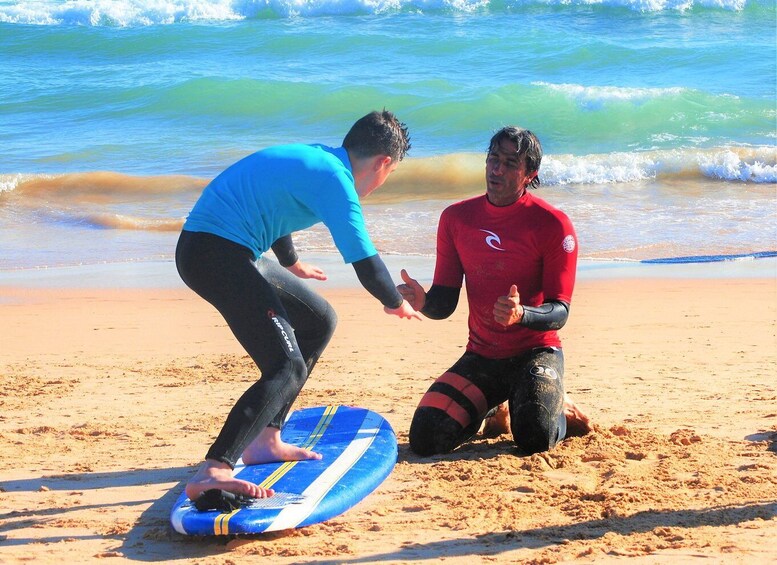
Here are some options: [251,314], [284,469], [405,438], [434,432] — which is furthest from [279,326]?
[405,438]

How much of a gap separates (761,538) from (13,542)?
2.70 meters

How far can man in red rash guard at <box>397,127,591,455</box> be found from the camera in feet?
16.1

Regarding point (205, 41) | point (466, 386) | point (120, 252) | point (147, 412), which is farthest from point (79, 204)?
point (205, 41)

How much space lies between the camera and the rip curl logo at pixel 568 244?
4.93m

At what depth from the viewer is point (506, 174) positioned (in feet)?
16.4

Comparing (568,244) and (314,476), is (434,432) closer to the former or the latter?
(314,476)

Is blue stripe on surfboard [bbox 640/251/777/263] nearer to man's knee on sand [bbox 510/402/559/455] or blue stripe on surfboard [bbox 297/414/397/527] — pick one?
man's knee on sand [bbox 510/402/559/455]

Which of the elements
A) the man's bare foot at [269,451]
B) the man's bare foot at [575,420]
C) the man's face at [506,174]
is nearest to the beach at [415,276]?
the man's bare foot at [575,420]

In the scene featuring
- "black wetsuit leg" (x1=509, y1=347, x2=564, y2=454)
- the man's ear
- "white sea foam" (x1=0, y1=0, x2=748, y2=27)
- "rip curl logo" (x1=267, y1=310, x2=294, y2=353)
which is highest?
"white sea foam" (x1=0, y1=0, x2=748, y2=27)

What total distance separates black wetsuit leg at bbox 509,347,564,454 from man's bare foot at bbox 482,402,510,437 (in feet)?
0.82

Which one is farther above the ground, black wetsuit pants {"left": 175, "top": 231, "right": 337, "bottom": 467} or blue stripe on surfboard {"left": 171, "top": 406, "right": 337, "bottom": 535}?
black wetsuit pants {"left": 175, "top": 231, "right": 337, "bottom": 467}

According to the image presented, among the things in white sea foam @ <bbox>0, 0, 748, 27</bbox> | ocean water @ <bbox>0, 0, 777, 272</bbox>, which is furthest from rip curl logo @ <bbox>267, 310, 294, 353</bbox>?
white sea foam @ <bbox>0, 0, 748, 27</bbox>

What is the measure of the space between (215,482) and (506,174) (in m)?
2.01

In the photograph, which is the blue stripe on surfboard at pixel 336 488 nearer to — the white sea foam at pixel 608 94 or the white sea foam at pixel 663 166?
the white sea foam at pixel 663 166
